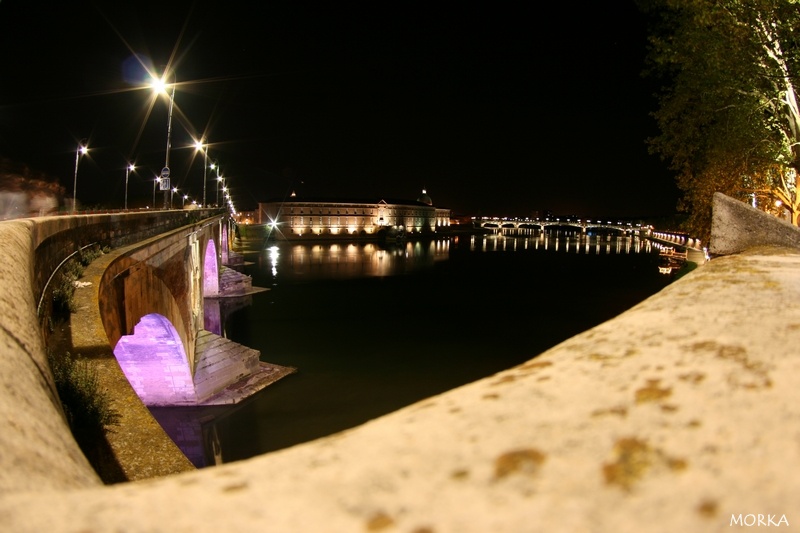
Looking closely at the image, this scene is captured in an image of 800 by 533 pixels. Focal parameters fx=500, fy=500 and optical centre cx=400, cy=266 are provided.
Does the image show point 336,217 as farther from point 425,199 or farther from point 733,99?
point 733,99

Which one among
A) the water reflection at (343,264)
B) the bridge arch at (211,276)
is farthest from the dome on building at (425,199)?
the bridge arch at (211,276)

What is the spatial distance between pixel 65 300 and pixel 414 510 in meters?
6.24

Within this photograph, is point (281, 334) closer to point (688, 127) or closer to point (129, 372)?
point (129, 372)

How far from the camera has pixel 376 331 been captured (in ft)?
105

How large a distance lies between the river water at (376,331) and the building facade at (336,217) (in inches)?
2238

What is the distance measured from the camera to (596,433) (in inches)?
60.7

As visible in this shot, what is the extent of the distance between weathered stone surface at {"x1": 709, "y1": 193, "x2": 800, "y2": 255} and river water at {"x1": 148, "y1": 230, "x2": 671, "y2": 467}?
1355 centimetres

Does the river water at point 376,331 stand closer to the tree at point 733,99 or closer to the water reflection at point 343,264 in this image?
the water reflection at point 343,264

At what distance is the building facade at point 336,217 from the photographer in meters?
127

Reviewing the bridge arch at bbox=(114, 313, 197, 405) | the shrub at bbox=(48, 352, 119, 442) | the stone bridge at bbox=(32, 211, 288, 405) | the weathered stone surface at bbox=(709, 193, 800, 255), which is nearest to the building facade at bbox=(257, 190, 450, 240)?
the stone bridge at bbox=(32, 211, 288, 405)

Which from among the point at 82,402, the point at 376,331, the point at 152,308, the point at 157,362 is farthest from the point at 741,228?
the point at 376,331

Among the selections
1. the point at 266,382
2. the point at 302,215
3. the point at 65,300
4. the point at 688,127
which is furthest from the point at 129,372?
the point at 302,215

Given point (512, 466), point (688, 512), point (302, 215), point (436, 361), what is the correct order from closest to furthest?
point (688, 512)
point (512, 466)
point (436, 361)
point (302, 215)

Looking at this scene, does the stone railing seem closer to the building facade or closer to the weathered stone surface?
the weathered stone surface
